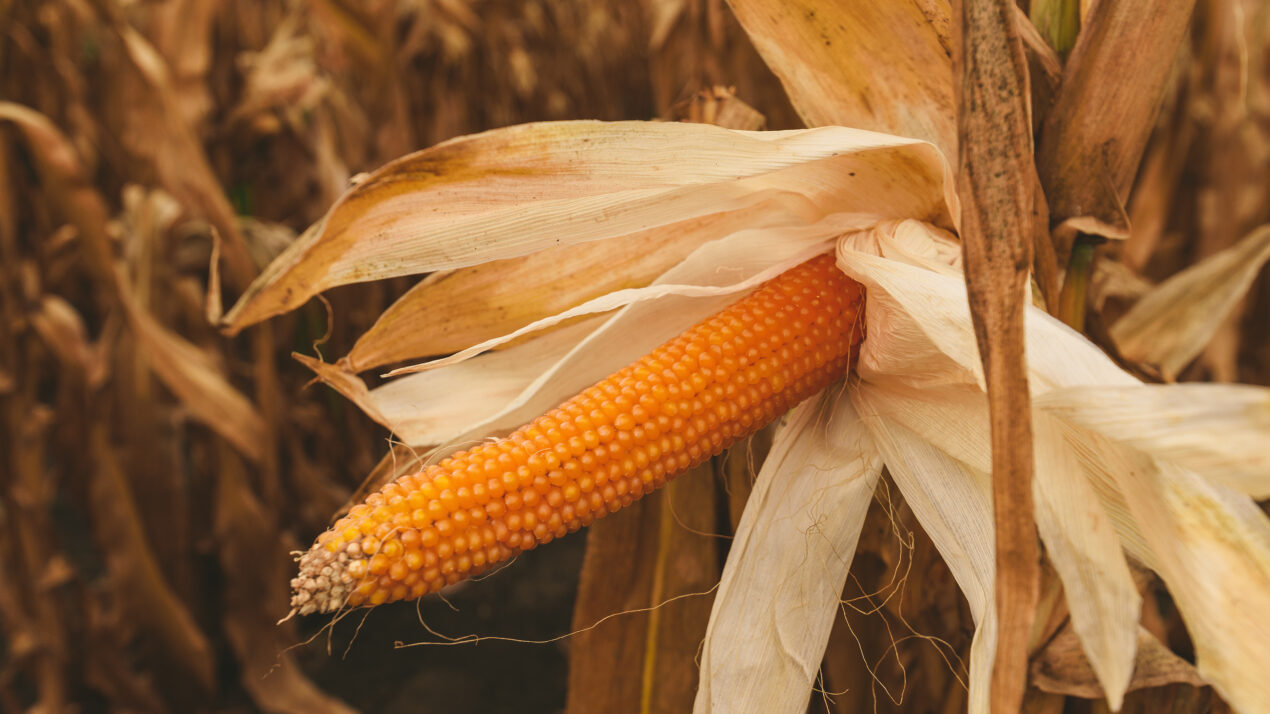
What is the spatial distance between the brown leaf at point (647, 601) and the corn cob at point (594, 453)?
248mm

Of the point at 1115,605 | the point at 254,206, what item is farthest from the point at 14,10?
the point at 1115,605

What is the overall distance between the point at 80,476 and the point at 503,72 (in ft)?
9.82

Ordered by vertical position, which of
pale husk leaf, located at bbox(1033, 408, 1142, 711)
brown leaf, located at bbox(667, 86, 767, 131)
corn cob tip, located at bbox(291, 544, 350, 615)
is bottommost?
pale husk leaf, located at bbox(1033, 408, 1142, 711)

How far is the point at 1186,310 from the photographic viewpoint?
1144mm

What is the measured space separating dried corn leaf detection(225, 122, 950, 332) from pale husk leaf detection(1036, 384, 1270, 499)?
0.79ft

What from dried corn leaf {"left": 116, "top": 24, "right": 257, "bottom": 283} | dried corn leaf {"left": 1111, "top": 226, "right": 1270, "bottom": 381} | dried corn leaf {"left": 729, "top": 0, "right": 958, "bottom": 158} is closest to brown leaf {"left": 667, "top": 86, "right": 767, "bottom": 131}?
dried corn leaf {"left": 729, "top": 0, "right": 958, "bottom": 158}

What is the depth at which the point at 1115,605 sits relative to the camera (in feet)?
1.40

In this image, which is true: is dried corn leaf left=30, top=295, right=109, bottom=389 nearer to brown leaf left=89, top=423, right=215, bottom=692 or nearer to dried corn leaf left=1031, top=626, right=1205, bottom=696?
brown leaf left=89, top=423, right=215, bottom=692

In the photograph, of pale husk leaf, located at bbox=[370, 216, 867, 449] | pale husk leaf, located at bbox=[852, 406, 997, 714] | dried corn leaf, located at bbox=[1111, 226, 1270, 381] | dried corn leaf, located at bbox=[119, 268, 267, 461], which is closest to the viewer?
pale husk leaf, located at bbox=[852, 406, 997, 714]

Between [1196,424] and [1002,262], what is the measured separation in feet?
0.44

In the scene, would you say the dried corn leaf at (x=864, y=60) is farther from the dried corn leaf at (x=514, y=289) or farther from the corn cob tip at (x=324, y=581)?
the corn cob tip at (x=324, y=581)

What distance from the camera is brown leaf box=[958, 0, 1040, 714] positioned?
0.40 meters

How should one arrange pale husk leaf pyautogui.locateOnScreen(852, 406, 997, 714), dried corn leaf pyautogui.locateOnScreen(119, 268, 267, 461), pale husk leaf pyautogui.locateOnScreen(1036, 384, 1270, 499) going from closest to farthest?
1. pale husk leaf pyautogui.locateOnScreen(1036, 384, 1270, 499)
2. pale husk leaf pyautogui.locateOnScreen(852, 406, 997, 714)
3. dried corn leaf pyautogui.locateOnScreen(119, 268, 267, 461)

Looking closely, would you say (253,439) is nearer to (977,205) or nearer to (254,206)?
(254,206)
